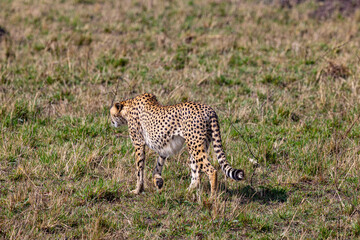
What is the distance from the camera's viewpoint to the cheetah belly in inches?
217

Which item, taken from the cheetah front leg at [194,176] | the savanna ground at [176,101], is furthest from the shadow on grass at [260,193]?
the cheetah front leg at [194,176]

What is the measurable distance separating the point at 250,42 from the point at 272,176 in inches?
224

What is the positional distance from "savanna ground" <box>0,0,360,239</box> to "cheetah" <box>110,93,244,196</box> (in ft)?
0.94

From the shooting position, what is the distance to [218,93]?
8.90 meters

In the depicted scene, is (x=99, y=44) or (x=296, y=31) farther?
(x=296, y=31)

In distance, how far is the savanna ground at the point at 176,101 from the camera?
16.8 feet

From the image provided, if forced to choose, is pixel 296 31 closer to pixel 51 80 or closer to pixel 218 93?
pixel 218 93

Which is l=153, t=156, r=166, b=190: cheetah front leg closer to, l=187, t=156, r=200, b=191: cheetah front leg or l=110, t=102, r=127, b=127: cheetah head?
l=187, t=156, r=200, b=191: cheetah front leg

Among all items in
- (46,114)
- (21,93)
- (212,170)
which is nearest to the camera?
(212,170)

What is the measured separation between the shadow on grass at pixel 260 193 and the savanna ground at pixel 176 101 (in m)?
0.02

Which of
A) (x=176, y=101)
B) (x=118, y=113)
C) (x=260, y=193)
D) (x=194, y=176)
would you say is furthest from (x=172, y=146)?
(x=176, y=101)

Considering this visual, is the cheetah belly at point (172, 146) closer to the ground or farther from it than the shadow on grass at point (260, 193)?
farther from it

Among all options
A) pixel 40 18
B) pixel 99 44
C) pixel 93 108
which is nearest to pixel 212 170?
pixel 93 108

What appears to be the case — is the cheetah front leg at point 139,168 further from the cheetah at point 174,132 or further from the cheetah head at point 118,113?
the cheetah head at point 118,113
